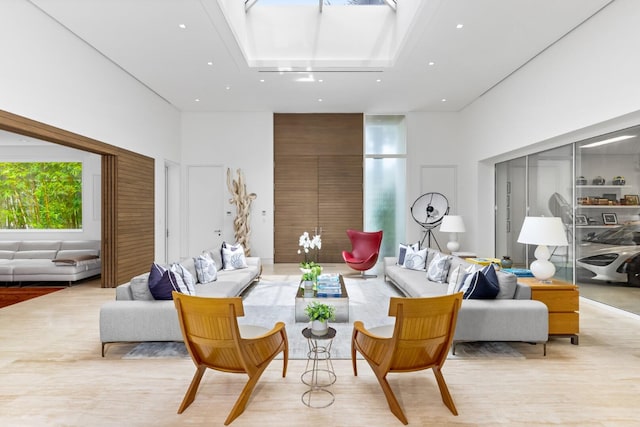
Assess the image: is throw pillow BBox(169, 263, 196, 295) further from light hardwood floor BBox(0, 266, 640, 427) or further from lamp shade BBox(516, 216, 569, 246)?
lamp shade BBox(516, 216, 569, 246)

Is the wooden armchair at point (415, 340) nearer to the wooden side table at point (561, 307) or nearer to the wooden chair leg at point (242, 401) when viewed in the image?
the wooden chair leg at point (242, 401)

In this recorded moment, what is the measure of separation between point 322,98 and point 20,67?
16.0 feet

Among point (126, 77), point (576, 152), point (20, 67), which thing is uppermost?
point (126, 77)

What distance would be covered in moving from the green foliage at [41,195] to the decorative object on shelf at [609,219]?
9218mm

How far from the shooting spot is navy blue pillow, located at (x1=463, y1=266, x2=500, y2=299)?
3.02m

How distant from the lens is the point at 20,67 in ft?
12.3

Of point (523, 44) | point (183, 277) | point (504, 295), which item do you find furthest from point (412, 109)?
point (183, 277)

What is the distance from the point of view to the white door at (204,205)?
8172 mm

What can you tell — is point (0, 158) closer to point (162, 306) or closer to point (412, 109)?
point (162, 306)

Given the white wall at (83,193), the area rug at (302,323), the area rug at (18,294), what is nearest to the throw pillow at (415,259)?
the area rug at (302,323)

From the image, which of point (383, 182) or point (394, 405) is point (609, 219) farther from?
point (383, 182)

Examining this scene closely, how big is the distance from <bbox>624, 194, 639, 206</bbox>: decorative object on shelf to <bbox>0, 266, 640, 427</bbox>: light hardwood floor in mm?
1661

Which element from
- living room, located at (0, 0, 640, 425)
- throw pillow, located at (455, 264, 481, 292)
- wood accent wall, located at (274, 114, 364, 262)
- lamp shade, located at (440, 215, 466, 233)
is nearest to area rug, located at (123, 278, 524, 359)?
living room, located at (0, 0, 640, 425)

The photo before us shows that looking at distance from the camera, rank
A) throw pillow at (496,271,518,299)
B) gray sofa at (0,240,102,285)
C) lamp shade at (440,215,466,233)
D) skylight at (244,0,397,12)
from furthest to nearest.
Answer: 1. lamp shade at (440,215,466,233)
2. gray sofa at (0,240,102,285)
3. skylight at (244,0,397,12)
4. throw pillow at (496,271,518,299)
